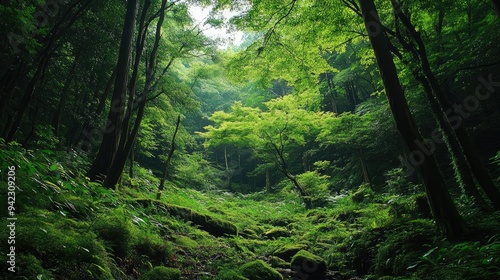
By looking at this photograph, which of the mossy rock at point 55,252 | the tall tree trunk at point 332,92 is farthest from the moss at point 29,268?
the tall tree trunk at point 332,92

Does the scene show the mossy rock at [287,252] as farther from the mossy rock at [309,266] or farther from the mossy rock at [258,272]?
the mossy rock at [258,272]

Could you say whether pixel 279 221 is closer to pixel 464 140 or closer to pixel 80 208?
pixel 464 140

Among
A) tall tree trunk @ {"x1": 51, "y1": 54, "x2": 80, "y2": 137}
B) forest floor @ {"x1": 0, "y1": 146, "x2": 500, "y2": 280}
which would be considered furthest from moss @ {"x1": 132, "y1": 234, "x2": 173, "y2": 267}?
tall tree trunk @ {"x1": 51, "y1": 54, "x2": 80, "y2": 137}

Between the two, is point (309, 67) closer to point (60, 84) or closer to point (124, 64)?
point (124, 64)

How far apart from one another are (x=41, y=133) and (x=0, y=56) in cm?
198

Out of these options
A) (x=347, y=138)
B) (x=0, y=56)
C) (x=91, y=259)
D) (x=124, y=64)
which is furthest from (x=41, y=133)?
(x=347, y=138)

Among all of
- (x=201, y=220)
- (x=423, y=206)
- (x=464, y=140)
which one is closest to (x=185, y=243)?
(x=201, y=220)

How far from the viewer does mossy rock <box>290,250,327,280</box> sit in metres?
5.37

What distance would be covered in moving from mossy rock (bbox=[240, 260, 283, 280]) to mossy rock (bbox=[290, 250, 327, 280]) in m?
0.93

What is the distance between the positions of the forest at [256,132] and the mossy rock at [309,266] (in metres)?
0.03

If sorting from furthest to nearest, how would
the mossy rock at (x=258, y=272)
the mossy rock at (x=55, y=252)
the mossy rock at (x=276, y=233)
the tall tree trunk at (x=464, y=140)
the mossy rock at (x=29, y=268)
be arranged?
the mossy rock at (x=276, y=233)
the tall tree trunk at (x=464, y=140)
the mossy rock at (x=258, y=272)
the mossy rock at (x=55, y=252)
the mossy rock at (x=29, y=268)

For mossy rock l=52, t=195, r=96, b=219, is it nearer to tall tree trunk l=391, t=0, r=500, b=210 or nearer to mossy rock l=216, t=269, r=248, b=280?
mossy rock l=216, t=269, r=248, b=280

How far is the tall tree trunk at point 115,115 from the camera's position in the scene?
21.4 feet

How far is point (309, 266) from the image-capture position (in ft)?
17.9
